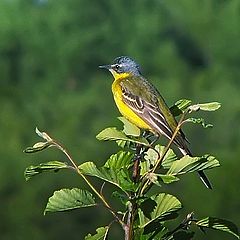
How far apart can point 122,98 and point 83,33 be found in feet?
13.8

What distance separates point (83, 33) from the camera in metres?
5.16

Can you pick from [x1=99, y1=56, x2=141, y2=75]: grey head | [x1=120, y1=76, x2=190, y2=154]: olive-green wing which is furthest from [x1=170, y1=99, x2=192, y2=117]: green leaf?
[x1=99, y1=56, x2=141, y2=75]: grey head

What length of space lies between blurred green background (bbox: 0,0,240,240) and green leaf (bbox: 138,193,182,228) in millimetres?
4021

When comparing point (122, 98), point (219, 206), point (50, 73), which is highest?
point (122, 98)

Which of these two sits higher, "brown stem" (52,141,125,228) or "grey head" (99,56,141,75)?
"brown stem" (52,141,125,228)

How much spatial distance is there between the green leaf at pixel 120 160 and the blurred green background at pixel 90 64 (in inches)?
158

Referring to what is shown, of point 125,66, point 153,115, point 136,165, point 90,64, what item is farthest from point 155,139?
point 90,64

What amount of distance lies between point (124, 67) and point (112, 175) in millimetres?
706

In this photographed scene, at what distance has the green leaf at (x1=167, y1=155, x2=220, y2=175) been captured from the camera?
37 centimetres

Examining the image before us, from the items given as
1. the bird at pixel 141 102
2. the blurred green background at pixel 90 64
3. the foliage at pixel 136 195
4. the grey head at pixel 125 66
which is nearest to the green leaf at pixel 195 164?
the foliage at pixel 136 195

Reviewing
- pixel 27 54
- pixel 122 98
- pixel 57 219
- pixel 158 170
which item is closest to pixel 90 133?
pixel 57 219

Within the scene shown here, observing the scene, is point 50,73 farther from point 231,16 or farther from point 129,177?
point 129,177

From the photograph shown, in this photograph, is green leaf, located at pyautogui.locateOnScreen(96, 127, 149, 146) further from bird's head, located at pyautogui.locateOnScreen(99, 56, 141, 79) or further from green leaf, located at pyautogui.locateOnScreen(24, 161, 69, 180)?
bird's head, located at pyautogui.locateOnScreen(99, 56, 141, 79)

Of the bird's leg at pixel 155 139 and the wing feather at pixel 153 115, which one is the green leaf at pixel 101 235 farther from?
the wing feather at pixel 153 115
